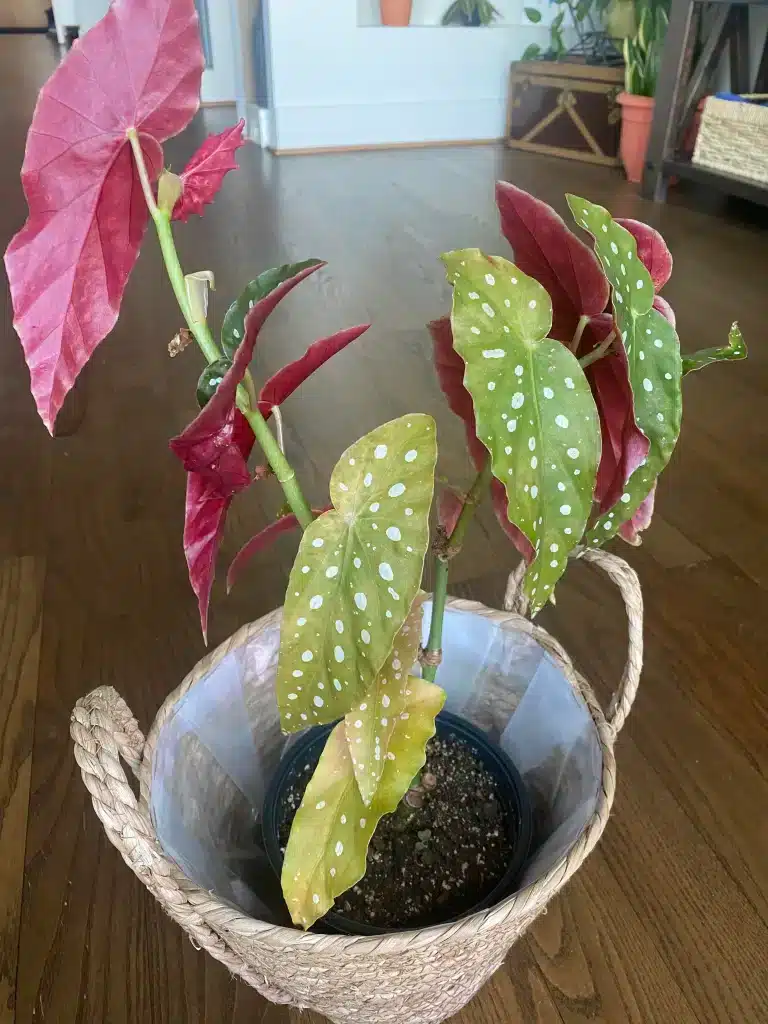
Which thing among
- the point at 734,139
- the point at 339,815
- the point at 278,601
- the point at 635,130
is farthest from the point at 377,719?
the point at 635,130

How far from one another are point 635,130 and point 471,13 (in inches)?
36.4

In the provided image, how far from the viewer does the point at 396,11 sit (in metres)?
2.81

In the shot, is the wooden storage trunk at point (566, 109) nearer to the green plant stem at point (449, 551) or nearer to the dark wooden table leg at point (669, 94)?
the dark wooden table leg at point (669, 94)

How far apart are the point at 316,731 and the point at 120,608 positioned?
14.0 inches

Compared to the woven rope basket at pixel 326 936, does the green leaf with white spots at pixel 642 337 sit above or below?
above

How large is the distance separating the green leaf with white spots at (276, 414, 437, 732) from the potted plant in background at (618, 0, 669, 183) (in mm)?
2268

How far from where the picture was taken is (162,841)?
470 millimetres

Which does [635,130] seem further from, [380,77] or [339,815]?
[339,815]

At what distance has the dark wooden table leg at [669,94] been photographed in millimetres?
2064

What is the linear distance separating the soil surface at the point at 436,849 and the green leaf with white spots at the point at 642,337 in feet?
1.07

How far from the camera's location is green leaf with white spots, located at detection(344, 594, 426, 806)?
39cm

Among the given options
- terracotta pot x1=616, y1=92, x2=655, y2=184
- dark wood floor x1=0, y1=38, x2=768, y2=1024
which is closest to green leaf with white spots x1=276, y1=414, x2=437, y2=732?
dark wood floor x1=0, y1=38, x2=768, y2=1024

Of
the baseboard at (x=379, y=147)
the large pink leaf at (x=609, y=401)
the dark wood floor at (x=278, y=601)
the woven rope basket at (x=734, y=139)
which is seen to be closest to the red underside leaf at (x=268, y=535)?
the large pink leaf at (x=609, y=401)

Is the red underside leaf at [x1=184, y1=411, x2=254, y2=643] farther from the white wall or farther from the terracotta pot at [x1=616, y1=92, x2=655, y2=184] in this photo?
the white wall
